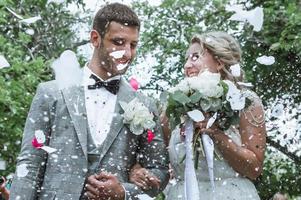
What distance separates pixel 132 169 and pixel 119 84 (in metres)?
0.48

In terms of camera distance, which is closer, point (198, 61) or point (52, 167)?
point (52, 167)

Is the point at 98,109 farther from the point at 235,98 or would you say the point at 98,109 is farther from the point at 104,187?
the point at 235,98

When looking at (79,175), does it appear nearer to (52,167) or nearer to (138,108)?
(52,167)

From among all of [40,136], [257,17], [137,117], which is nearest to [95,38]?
[137,117]

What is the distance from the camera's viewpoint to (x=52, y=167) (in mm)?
3811

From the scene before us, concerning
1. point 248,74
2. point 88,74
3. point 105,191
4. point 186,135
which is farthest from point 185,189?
point 248,74

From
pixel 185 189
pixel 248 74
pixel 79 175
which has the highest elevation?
pixel 79 175

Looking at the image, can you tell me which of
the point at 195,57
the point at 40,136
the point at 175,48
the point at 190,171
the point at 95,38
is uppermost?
the point at 95,38

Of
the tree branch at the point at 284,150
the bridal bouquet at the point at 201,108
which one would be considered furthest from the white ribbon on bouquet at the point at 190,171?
the tree branch at the point at 284,150

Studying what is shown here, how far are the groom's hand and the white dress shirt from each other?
20cm

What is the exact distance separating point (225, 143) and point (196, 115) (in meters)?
0.23

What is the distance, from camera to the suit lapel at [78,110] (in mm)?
3807

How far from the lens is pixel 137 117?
12.6 ft

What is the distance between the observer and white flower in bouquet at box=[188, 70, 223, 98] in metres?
4.03
